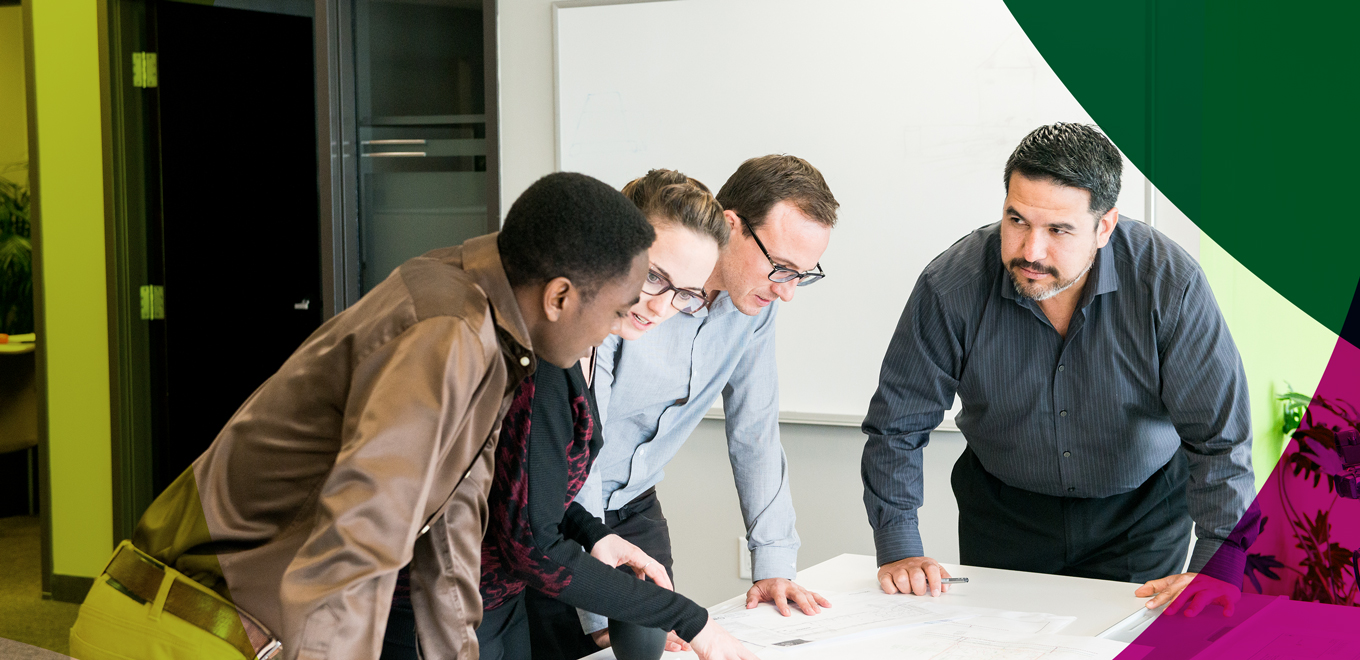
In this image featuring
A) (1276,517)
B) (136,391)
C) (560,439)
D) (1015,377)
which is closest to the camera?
(560,439)

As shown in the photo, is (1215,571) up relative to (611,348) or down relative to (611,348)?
down

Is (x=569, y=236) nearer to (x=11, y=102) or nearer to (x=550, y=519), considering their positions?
(x=550, y=519)

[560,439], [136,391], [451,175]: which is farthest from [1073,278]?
[136,391]

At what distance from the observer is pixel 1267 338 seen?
109 inches

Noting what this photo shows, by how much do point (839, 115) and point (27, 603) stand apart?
351cm

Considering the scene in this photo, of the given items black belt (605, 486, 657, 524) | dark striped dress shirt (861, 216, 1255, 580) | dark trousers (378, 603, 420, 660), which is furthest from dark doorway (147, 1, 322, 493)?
A: dark trousers (378, 603, 420, 660)

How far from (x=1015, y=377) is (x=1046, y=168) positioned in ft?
1.34

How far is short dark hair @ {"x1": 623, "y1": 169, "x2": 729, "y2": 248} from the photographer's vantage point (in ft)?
5.01

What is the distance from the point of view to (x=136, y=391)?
4.09m

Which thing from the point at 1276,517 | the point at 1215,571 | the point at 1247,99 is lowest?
the point at 1276,517

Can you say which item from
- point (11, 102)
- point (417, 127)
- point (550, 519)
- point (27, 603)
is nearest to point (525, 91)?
point (417, 127)

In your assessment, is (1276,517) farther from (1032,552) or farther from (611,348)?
(611,348)

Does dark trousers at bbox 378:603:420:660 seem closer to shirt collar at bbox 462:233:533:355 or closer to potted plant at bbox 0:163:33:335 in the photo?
shirt collar at bbox 462:233:533:355

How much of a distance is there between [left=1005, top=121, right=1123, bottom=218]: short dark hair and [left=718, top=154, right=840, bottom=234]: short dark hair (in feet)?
1.16
